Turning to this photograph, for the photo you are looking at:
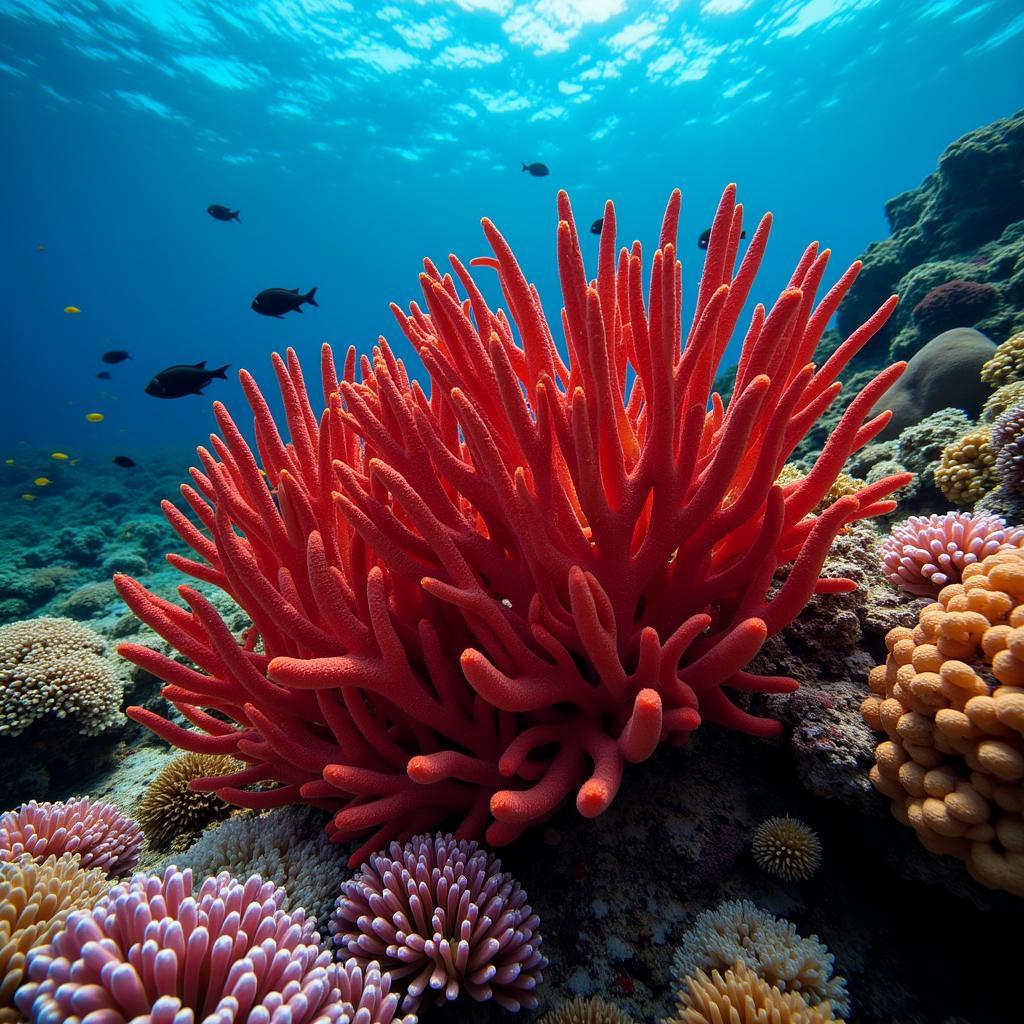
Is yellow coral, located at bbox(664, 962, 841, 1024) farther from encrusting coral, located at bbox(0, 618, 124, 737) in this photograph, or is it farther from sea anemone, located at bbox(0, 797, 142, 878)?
encrusting coral, located at bbox(0, 618, 124, 737)

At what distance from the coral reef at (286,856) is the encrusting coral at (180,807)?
35.9 inches

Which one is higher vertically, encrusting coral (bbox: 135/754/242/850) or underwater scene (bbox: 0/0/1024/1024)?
underwater scene (bbox: 0/0/1024/1024)

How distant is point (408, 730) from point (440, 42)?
43408 millimetres

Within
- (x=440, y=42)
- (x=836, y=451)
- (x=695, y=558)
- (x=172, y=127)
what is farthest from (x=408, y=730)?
(x=172, y=127)

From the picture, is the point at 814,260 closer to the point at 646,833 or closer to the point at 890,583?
the point at 890,583

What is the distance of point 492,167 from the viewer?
2023 inches

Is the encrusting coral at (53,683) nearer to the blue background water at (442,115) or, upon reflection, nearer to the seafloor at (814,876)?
the seafloor at (814,876)

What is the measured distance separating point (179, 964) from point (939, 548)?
2.98 m

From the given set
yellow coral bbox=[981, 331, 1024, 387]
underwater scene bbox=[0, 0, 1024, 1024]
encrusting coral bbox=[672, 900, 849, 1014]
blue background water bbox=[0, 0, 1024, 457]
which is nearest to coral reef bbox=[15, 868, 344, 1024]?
underwater scene bbox=[0, 0, 1024, 1024]

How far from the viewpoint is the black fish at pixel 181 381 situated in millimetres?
6711

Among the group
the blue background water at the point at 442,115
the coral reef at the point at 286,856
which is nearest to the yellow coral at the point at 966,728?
the coral reef at the point at 286,856

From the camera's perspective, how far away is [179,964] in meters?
1.16

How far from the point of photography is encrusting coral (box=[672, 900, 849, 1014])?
1480 millimetres

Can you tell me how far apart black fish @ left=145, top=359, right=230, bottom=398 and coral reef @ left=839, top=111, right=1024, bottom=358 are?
12684 millimetres
